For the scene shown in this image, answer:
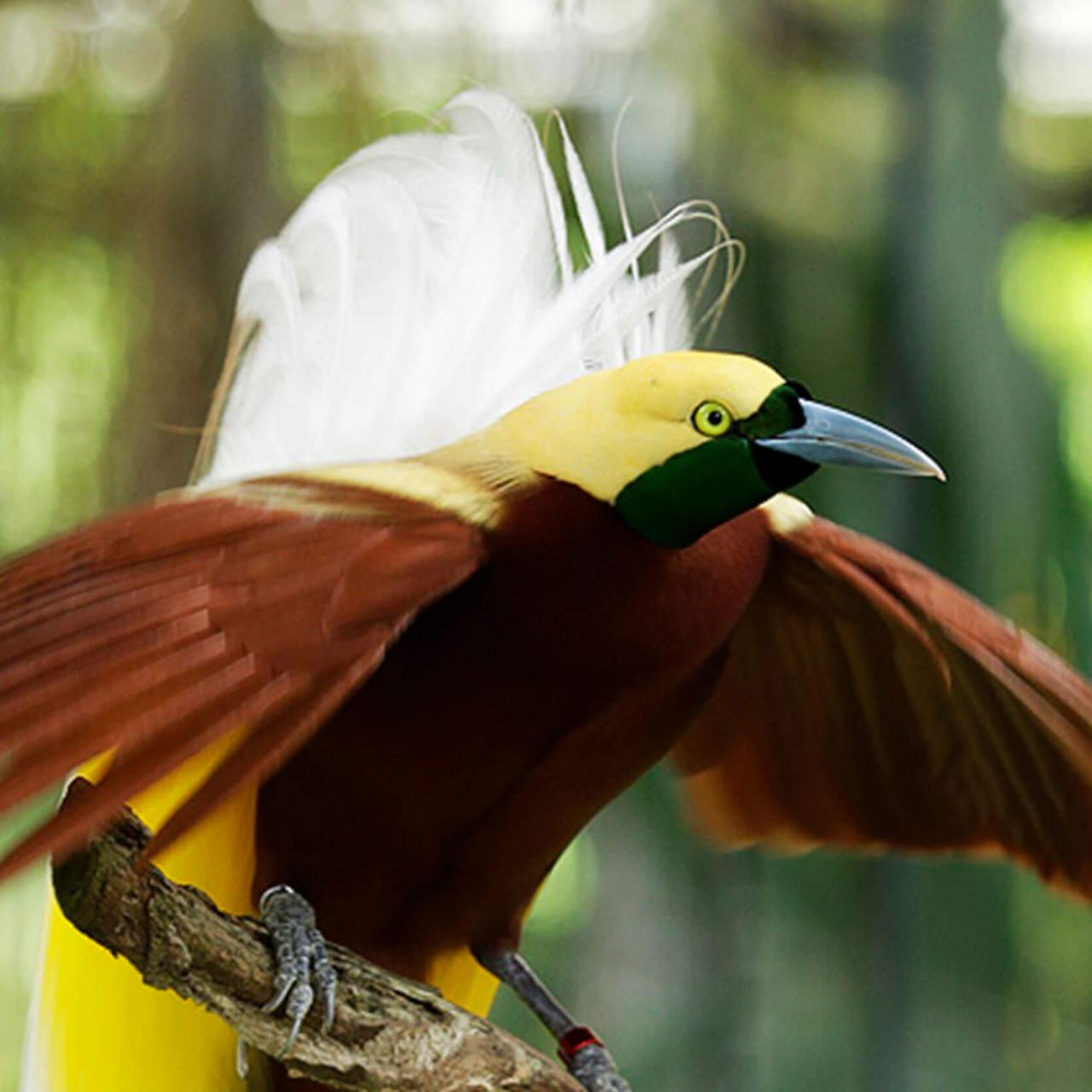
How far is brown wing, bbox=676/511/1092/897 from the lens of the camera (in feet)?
3.58

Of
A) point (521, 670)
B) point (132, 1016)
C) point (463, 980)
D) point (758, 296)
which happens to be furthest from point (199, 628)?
point (758, 296)

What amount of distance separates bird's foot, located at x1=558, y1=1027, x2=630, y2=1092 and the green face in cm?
40

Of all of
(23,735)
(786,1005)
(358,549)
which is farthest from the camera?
(786,1005)

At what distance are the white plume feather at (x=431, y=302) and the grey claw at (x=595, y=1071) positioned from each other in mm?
408

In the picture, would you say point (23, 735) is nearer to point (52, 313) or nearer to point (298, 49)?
point (298, 49)

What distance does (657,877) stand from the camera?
2.39 metres

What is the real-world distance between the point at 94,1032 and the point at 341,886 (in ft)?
0.62

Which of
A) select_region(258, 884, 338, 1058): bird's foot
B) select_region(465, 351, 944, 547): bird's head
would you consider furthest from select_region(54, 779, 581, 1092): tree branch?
select_region(465, 351, 944, 547): bird's head

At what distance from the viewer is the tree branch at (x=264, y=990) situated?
813 millimetres

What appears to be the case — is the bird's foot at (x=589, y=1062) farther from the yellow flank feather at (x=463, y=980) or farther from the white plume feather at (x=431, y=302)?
the white plume feather at (x=431, y=302)

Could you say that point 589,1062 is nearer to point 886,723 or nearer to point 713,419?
point 886,723

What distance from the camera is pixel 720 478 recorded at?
89cm

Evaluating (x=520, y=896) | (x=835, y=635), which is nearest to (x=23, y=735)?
(x=520, y=896)

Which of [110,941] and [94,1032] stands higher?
[110,941]
